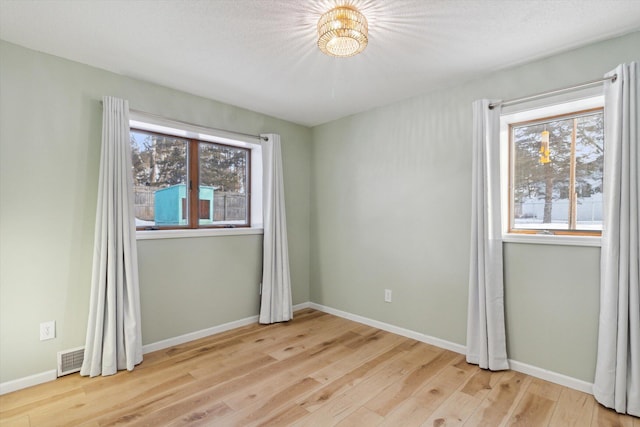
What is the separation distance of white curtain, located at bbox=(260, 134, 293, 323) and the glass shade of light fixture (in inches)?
72.8

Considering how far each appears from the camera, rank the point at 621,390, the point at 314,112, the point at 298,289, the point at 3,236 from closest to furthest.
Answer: the point at 621,390 → the point at 3,236 → the point at 314,112 → the point at 298,289

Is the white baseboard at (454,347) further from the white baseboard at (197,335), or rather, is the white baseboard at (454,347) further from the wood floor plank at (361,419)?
the wood floor plank at (361,419)

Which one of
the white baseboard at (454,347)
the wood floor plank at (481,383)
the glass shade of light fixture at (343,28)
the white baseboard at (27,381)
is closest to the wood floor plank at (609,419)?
the white baseboard at (454,347)

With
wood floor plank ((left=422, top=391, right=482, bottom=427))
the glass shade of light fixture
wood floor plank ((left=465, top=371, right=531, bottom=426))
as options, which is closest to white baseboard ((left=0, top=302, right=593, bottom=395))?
wood floor plank ((left=465, top=371, right=531, bottom=426))

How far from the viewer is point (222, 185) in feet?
11.5

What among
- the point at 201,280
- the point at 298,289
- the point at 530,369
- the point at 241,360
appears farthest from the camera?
the point at 298,289

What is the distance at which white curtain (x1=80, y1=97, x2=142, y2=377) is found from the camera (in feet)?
7.82

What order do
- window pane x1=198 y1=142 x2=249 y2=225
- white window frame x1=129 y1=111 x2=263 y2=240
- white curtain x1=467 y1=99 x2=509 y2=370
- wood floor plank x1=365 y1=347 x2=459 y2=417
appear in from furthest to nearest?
window pane x1=198 y1=142 x2=249 y2=225 < white window frame x1=129 y1=111 x2=263 y2=240 < white curtain x1=467 y1=99 x2=509 y2=370 < wood floor plank x1=365 y1=347 x2=459 y2=417

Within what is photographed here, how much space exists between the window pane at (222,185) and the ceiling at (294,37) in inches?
29.9

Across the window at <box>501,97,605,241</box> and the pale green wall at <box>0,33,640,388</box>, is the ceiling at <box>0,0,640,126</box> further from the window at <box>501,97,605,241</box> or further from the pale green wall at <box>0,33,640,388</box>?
the window at <box>501,97,605,241</box>

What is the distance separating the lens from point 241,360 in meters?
2.67

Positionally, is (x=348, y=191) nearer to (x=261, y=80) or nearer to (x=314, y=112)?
(x=314, y=112)

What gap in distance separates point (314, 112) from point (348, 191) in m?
0.99

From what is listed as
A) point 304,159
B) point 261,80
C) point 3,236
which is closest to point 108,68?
point 261,80
